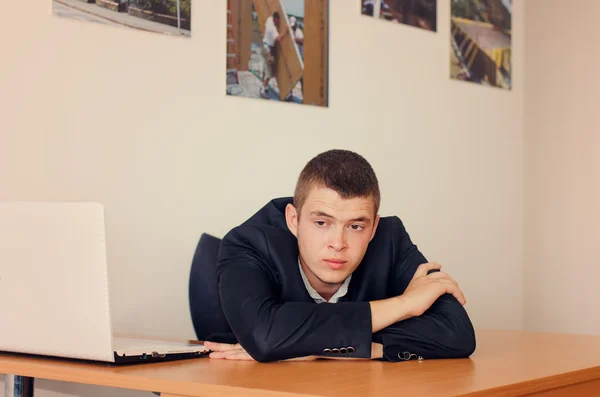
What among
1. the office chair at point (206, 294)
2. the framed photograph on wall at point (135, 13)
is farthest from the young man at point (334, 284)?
the framed photograph on wall at point (135, 13)

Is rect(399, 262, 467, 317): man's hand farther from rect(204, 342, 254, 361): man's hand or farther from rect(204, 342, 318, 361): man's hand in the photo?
rect(204, 342, 254, 361): man's hand

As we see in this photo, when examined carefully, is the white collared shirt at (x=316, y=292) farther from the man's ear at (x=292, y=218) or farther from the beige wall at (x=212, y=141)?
the beige wall at (x=212, y=141)

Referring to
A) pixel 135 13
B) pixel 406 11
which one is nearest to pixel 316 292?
pixel 135 13

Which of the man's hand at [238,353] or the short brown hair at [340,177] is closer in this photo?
the man's hand at [238,353]

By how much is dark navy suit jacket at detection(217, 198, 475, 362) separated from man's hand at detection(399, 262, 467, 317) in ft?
0.08

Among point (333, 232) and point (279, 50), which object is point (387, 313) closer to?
point (333, 232)

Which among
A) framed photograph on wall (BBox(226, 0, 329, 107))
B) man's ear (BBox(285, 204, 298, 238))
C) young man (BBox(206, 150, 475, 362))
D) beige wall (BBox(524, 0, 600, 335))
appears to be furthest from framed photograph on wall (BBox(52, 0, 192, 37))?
beige wall (BBox(524, 0, 600, 335))

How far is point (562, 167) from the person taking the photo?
155 inches

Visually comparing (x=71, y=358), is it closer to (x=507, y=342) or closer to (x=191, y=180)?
(x=507, y=342)

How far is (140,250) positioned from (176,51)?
0.76m

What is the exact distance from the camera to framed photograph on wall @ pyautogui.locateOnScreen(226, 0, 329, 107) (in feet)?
10.0

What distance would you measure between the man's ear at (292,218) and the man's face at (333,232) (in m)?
0.08

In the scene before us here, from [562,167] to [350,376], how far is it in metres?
2.87

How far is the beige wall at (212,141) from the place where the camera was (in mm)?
2555
